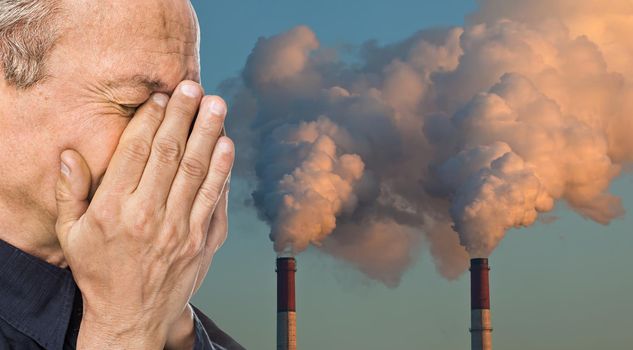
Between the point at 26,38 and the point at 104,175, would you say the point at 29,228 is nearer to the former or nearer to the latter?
the point at 104,175

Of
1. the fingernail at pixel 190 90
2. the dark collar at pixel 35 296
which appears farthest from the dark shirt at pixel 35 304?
the fingernail at pixel 190 90

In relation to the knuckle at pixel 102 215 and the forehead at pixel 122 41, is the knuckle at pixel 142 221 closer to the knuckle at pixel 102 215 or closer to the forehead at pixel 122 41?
the knuckle at pixel 102 215

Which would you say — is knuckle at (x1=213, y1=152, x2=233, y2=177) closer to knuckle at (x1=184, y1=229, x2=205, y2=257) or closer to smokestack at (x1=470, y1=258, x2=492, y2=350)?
knuckle at (x1=184, y1=229, x2=205, y2=257)

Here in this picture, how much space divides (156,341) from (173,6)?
21.7 inches

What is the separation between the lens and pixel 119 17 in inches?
58.3

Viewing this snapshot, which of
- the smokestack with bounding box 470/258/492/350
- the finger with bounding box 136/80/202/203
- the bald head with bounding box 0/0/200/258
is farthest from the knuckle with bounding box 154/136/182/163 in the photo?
the smokestack with bounding box 470/258/492/350

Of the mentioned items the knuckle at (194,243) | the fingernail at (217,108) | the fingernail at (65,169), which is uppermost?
the fingernail at (217,108)

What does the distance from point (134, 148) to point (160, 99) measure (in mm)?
106

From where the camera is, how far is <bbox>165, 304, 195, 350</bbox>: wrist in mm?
1569

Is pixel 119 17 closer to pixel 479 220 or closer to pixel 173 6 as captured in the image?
pixel 173 6

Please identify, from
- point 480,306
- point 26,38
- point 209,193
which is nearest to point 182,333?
point 209,193

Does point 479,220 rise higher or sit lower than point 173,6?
higher

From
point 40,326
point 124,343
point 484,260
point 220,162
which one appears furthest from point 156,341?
point 484,260

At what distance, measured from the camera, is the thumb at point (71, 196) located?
137 centimetres
